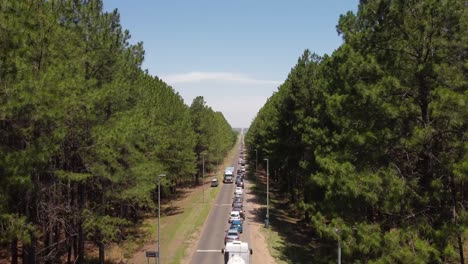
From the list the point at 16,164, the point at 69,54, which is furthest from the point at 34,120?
the point at 69,54

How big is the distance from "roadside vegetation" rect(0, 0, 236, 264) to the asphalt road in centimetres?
797

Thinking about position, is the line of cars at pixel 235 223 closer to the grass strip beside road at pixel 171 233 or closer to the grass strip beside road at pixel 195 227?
the grass strip beside road at pixel 195 227

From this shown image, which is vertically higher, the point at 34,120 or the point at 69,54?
the point at 69,54

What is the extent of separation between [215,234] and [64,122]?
23.9m

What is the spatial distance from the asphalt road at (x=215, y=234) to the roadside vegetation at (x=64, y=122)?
26.1 ft

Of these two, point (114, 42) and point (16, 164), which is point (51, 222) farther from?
point (114, 42)

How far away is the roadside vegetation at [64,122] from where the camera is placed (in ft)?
53.4

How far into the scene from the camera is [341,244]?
57.1 feet

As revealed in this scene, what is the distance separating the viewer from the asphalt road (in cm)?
3278

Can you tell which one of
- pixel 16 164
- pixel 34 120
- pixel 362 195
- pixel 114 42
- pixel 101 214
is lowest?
pixel 101 214

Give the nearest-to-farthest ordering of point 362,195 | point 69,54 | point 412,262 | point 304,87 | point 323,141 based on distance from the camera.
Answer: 1. point 412,262
2. point 362,195
3. point 69,54
4. point 323,141
5. point 304,87

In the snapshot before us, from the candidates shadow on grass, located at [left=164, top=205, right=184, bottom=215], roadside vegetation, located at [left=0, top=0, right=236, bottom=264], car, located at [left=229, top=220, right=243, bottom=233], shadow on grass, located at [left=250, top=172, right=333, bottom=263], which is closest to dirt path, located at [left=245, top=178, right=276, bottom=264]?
shadow on grass, located at [left=250, top=172, right=333, bottom=263]

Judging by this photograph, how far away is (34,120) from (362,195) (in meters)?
13.9

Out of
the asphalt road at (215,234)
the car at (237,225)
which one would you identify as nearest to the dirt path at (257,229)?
the asphalt road at (215,234)
